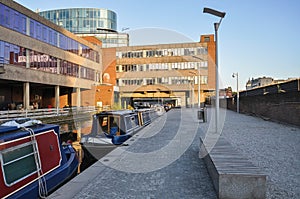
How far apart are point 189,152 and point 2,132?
4835 mm

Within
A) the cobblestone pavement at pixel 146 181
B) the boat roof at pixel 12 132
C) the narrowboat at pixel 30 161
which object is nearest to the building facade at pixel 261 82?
the cobblestone pavement at pixel 146 181

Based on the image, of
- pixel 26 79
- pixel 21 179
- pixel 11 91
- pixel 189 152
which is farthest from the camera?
pixel 11 91

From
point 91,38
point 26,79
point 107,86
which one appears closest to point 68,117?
point 26,79

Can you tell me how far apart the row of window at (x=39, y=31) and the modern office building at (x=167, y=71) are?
13.9m

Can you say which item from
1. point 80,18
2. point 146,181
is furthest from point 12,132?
point 80,18

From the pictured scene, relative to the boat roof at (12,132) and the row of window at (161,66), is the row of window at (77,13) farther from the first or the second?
the boat roof at (12,132)

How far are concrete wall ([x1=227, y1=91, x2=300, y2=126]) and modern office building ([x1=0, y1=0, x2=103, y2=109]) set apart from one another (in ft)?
68.9

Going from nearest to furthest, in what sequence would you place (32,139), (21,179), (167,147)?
(21,179) < (32,139) < (167,147)

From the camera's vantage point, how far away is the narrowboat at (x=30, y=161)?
464 centimetres

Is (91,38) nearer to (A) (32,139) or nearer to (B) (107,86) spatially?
(B) (107,86)

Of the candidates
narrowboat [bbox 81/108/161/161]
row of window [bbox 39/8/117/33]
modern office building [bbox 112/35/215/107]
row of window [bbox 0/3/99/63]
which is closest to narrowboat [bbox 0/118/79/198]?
narrowboat [bbox 81/108/161/161]

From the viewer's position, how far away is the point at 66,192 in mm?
4465

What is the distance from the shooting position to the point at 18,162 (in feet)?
16.4

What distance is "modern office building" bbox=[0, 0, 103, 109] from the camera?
931 inches
